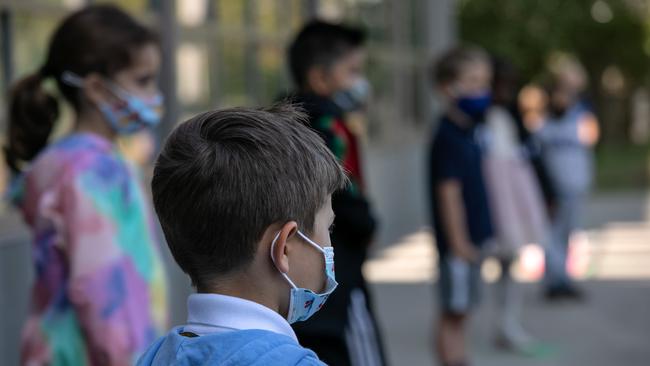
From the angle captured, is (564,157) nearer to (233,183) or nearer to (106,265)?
(106,265)

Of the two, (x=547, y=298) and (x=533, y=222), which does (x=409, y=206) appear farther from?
(x=533, y=222)

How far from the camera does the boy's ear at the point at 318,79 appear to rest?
3.89 metres

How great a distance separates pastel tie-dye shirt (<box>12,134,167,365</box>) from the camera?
9.50 feet

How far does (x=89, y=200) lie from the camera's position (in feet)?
9.59

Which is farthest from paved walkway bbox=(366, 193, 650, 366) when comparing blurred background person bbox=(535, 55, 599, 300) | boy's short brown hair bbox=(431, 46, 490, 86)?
boy's short brown hair bbox=(431, 46, 490, 86)

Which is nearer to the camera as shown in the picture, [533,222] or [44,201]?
[44,201]

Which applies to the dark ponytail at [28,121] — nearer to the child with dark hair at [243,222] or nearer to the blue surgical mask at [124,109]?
the blue surgical mask at [124,109]

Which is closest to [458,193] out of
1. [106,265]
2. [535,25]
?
[106,265]

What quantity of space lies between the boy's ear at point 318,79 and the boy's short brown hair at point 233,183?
6.73 ft

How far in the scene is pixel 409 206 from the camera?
47.1ft

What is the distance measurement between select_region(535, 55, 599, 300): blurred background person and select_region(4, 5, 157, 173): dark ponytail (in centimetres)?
602

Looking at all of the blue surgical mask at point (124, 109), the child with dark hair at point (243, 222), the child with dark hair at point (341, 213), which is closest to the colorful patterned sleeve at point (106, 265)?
Answer: the blue surgical mask at point (124, 109)

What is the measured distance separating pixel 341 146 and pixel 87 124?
841 mm

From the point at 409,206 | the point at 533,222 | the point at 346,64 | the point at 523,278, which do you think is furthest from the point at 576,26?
the point at 346,64
